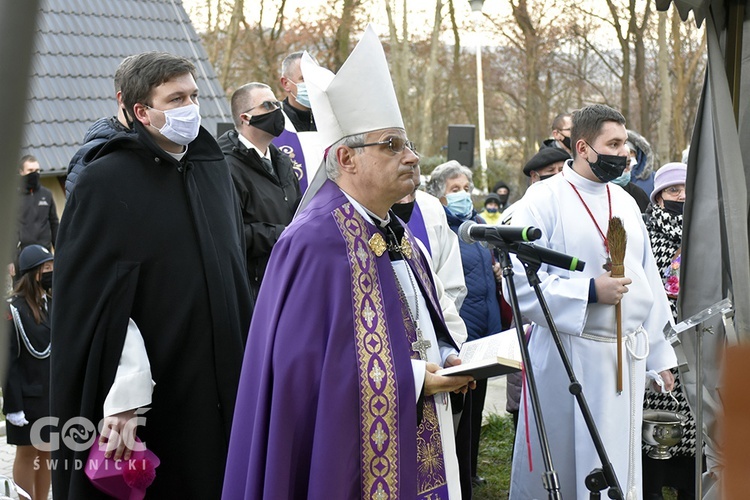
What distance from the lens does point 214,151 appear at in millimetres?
3971

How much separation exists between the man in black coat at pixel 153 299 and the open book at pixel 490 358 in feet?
3.47

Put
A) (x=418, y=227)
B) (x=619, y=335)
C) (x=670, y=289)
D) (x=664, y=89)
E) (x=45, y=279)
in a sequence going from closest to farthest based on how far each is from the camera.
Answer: (x=619, y=335)
(x=418, y=227)
(x=670, y=289)
(x=45, y=279)
(x=664, y=89)

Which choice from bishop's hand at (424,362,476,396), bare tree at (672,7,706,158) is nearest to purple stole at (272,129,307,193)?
bishop's hand at (424,362,476,396)

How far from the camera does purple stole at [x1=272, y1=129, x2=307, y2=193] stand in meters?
5.93

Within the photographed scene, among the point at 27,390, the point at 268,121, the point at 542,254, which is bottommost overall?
the point at 27,390

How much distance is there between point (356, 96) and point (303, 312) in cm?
82

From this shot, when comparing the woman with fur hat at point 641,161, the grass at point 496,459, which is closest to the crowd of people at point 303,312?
the grass at point 496,459

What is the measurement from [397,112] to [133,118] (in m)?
1.08

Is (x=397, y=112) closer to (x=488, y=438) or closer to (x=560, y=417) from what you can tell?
(x=560, y=417)

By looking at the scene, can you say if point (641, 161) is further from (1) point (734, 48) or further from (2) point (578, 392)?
(2) point (578, 392)

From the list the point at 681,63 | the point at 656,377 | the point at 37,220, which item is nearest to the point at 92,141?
the point at 656,377

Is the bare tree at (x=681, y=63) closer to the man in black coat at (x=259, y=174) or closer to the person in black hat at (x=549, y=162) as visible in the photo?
the person in black hat at (x=549, y=162)

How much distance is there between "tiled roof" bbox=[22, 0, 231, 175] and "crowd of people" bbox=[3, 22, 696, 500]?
28.2ft

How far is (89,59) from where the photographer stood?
1481 cm
